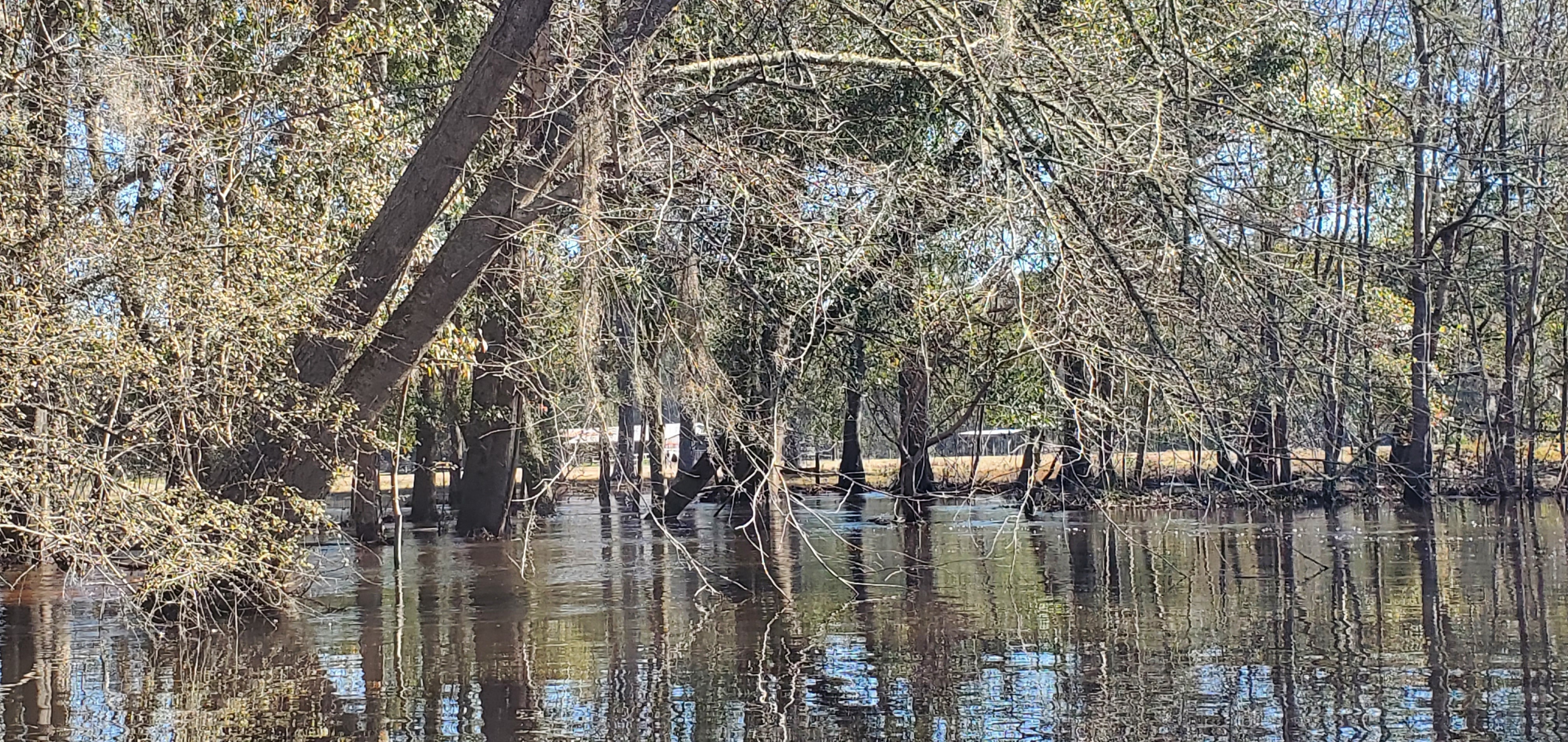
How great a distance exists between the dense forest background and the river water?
101 cm

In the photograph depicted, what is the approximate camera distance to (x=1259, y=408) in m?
10.1

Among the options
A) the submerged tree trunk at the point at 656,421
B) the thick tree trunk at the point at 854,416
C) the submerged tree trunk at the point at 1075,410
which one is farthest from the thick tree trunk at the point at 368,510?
the submerged tree trunk at the point at 1075,410

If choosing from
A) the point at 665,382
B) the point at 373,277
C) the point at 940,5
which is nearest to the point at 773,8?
the point at 940,5

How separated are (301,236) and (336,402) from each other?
4.76ft

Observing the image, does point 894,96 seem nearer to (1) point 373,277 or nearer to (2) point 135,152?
(1) point 373,277

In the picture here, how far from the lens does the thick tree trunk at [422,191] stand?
38.9 feet

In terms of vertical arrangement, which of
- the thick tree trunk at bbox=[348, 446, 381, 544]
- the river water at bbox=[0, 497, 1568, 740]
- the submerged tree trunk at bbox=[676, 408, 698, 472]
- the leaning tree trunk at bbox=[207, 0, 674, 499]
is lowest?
the river water at bbox=[0, 497, 1568, 740]

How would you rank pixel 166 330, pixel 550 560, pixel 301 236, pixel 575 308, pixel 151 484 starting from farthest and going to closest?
pixel 550 560 < pixel 301 236 < pixel 151 484 < pixel 166 330 < pixel 575 308

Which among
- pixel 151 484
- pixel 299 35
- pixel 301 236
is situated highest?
pixel 299 35

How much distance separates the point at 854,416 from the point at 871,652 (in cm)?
1435

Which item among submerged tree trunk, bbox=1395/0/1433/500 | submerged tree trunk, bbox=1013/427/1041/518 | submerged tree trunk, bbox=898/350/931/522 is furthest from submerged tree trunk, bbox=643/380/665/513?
submerged tree trunk, bbox=1395/0/1433/500

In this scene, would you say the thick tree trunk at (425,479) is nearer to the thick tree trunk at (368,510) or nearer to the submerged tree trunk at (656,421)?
the thick tree trunk at (368,510)

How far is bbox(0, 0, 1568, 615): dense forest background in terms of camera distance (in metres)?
9.12

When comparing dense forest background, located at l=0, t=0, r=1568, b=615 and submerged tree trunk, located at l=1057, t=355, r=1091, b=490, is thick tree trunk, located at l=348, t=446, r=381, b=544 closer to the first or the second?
dense forest background, located at l=0, t=0, r=1568, b=615
